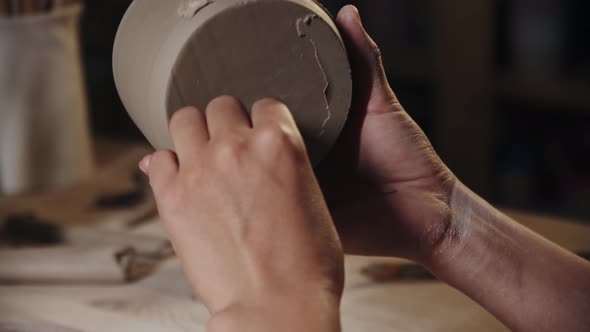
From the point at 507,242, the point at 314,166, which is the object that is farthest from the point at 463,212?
the point at 314,166

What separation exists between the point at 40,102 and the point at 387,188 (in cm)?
69

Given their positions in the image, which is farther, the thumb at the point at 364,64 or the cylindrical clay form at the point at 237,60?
the thumb at the point at 364,64

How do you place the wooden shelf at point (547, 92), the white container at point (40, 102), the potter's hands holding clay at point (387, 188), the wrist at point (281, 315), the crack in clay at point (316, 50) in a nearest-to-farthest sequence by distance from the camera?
the wrist at point (281, 315) → the crack in clay at point (316, 50) → the potter's hands holding clay at point (387, 188) → the white container at point (40, 102) → the wooden shelf at point (547, 92)

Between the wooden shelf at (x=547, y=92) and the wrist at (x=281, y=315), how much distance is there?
1.54m

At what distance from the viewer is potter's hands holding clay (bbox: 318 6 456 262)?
2.88 feet

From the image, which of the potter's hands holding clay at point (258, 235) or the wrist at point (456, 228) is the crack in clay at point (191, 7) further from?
the wrist at point (456, 228)

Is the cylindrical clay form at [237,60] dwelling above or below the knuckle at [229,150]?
above

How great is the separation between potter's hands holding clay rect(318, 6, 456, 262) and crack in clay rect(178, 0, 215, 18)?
0.71ft

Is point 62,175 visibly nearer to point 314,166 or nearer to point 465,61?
point 314,166

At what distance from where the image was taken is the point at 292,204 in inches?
25.5

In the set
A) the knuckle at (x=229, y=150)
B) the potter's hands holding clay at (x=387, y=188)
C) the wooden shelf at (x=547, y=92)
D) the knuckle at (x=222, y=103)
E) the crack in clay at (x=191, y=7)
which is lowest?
the wooden shelf at (x=547, y=92)

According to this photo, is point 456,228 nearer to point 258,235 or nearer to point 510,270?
point 510,270

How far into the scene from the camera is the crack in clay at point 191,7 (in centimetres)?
73

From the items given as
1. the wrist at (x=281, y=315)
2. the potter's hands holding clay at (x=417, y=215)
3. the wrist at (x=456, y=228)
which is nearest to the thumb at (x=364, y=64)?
the potter's hands holding clay at (x=417, y=215)
